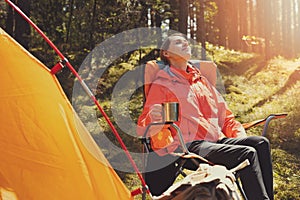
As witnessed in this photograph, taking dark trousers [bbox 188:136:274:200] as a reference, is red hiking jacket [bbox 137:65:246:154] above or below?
above

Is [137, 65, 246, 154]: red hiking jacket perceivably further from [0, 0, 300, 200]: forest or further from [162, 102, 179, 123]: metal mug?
[0, 0, 300, 200]: forest

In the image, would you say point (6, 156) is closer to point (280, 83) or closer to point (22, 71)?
point (22, 71)

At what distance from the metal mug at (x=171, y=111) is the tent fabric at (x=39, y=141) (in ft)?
1.86

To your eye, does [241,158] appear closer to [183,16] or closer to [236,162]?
[236,162]

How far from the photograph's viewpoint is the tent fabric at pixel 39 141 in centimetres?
219

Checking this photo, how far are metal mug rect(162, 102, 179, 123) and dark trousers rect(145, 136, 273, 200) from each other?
25 cm

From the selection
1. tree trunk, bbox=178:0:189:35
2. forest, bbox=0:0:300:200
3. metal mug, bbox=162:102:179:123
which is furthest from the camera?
tree trunk, bbox=178:0:189:35

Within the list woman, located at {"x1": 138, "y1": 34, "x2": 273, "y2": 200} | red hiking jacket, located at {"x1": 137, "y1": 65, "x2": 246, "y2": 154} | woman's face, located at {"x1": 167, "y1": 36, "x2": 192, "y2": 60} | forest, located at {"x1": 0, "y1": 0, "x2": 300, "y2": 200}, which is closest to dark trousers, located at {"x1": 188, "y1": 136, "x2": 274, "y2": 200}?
woman, located at {"x1": 138, "y1": 34, "x2": 273, "y2": 200}

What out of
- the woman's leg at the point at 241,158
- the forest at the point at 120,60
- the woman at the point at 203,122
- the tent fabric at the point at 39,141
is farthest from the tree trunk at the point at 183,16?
the tent fabric at the point at 39,141

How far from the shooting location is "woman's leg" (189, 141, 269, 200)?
8.48 ft

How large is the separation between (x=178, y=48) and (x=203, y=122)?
536 mm

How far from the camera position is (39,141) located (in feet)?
7.39

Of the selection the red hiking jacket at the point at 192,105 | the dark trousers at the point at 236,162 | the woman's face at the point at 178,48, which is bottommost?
the dark trousers at the point at 236,162

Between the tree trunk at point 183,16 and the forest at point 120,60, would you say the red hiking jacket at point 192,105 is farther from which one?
the tree trunk at point 183,16
